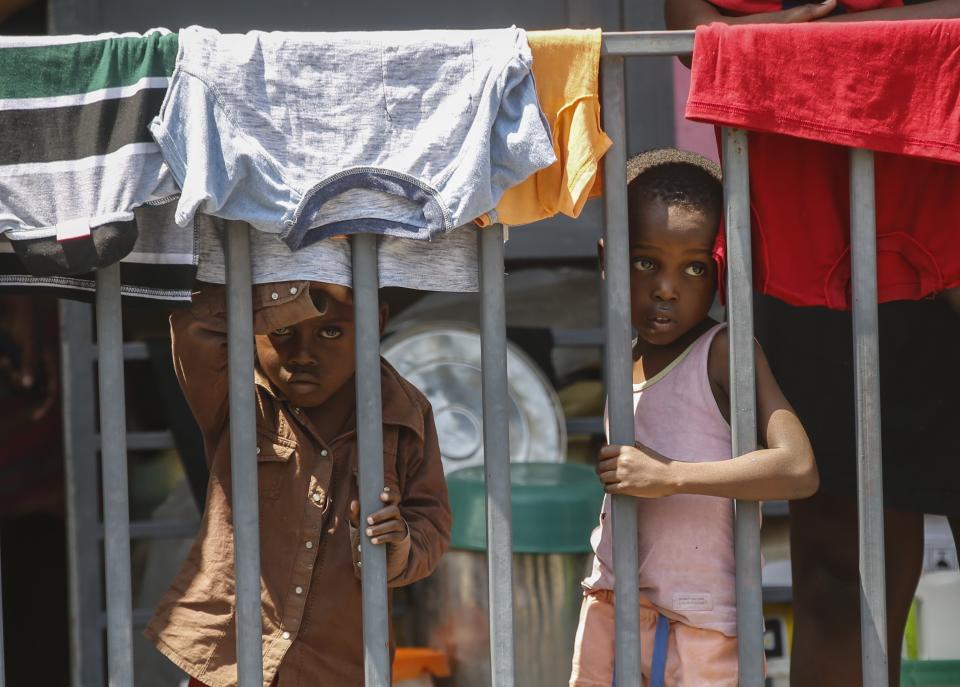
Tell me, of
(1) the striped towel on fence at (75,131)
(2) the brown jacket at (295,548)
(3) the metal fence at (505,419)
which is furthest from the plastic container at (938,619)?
(1) the striped towel on fence at (75,131)

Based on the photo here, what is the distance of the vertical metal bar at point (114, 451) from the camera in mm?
2074

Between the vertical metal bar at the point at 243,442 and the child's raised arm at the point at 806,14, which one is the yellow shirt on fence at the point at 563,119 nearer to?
the vertical metal bar at the point at 243,442

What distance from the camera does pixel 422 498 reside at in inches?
101

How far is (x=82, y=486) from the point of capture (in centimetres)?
384

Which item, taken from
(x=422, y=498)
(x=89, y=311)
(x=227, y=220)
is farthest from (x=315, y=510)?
(x=89, y=311)

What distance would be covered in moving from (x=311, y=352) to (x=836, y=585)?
1.24 metres

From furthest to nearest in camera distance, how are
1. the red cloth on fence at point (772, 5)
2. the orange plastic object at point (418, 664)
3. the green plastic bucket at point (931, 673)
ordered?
the green plastic bucket at point (931, 673), the orange plastic object at point (418, 664), the red cloth on fence at point (772, 5)

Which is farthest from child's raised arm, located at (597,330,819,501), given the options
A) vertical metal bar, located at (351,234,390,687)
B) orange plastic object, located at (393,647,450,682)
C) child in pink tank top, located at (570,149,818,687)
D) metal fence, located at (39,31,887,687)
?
orange plastic object, located at (393,647,450,682)

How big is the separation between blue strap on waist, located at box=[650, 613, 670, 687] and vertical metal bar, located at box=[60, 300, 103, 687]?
79.9 inches

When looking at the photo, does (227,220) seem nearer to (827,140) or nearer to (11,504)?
(827,140)

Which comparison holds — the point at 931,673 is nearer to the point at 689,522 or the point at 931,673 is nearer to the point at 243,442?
A: the point at 689,522

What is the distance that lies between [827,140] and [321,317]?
38.6 inches

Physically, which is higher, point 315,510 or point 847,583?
point 315,510

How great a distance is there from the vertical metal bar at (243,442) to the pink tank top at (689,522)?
712 millimetres
